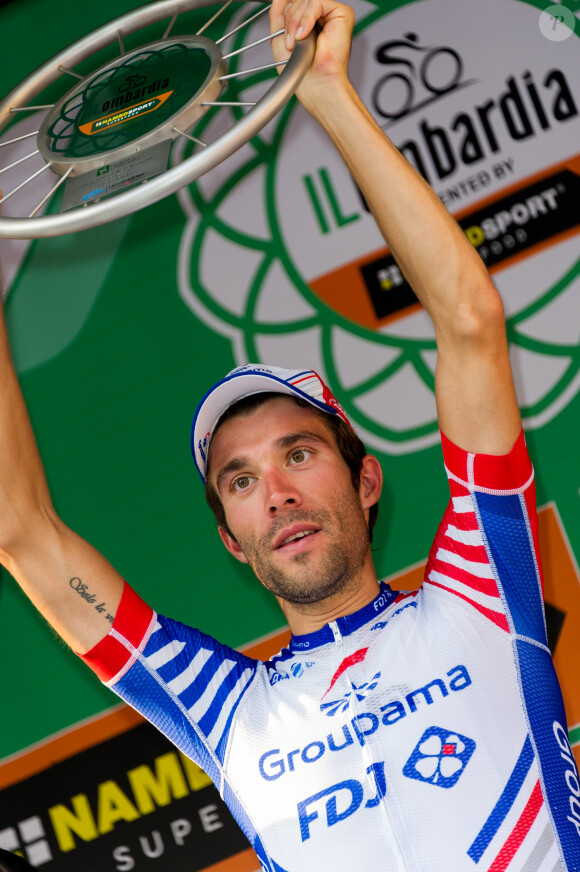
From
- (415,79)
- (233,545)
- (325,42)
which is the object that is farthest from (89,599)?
(415,79)

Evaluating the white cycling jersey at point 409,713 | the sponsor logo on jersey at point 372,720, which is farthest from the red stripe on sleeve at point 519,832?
the sponsor logo on jersey at point 372,720

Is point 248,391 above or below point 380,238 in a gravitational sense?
below

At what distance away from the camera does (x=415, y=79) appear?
186 centimetres

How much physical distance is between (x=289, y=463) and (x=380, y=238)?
0.71 m

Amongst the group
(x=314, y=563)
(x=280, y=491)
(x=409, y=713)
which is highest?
(x=280, y=491)

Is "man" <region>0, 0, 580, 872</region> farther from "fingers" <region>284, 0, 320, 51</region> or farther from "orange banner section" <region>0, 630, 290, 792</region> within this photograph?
"orange banner section" <region>0, 630, 290, 792</region>

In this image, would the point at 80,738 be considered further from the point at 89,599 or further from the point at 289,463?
the point at 289,463

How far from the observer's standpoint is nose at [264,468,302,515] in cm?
127

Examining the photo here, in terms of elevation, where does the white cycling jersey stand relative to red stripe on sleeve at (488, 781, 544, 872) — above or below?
above

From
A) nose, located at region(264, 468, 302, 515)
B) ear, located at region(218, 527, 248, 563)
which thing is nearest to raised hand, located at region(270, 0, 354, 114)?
nose, located at region(264, 468, 302, 515)

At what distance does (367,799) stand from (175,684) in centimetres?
32

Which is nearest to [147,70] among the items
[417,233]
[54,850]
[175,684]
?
[417,233]

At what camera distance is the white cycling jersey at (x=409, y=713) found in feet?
3.45

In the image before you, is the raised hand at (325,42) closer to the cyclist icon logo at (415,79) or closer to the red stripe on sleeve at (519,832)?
the cyclist icon logo at (415,79)
